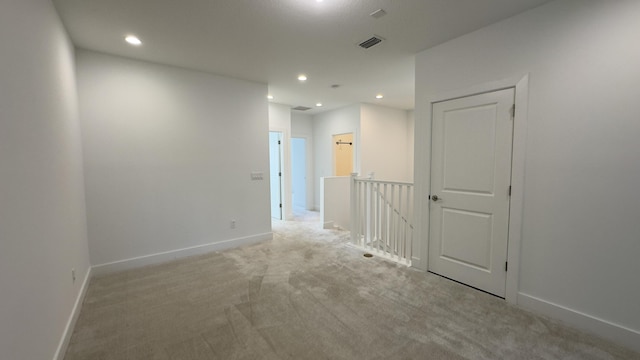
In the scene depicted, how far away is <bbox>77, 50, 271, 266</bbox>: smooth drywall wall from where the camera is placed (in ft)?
10.2

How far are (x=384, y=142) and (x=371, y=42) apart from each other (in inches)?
144

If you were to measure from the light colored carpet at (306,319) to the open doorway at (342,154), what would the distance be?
155 inches

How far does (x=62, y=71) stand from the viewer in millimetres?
2332

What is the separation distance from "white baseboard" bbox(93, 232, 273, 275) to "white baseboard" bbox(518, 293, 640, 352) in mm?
3505

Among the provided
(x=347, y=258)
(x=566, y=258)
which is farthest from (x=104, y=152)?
(x=566, y=258)

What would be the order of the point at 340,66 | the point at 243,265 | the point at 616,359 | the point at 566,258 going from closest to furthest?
the point at 616,359
the point at 566,258
the point at 243,265
the point at 340,66

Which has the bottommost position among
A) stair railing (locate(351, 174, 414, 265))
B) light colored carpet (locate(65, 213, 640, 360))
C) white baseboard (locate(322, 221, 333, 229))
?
light colored carpet (locate(65, 213, 640, 360))

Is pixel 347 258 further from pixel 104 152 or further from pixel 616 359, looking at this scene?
pixel 104 152

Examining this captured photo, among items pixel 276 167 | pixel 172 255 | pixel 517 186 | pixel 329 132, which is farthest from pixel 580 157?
pixel 329 132

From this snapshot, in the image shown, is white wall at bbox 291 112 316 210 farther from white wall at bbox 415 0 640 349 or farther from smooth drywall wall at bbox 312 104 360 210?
white wall at bbox 415 0 640 349

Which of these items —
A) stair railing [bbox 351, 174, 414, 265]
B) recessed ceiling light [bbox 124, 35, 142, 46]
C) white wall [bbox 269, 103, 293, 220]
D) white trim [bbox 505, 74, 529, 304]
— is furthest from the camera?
white wall [bbox 269, 103, 293, 220]

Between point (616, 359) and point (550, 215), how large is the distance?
3.37ft

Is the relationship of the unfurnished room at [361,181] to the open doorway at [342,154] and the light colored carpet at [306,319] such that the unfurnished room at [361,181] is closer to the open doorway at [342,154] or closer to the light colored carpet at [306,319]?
the light colored carpet at [306,319]

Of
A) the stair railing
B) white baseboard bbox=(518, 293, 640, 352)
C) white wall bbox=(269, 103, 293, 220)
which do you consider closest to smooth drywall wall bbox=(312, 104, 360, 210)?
white wall bbox=(269, 103, 293, 220)
